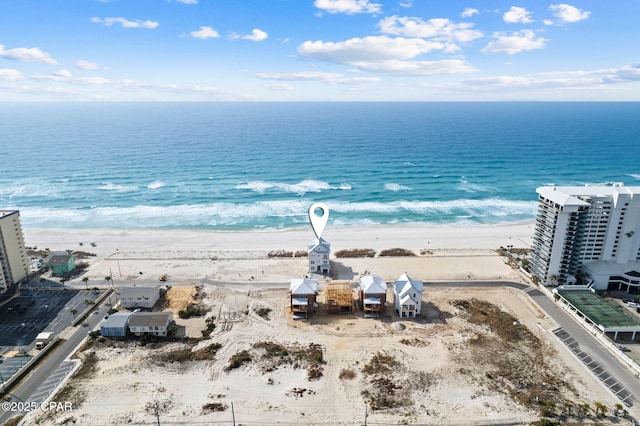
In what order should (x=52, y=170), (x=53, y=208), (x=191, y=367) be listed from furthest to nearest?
(x=52, y=170), (x=53, y=208), (x=191, y=367)

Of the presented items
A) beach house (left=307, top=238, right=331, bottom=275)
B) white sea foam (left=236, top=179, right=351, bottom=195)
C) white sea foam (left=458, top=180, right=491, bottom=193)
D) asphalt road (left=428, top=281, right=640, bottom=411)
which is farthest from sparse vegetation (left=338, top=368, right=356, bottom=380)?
white sea foam (left=458, top=180, right=491, bottom=193)

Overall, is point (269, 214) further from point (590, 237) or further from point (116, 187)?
point (590, 237)

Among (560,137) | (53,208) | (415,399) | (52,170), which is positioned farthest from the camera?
(560,137)

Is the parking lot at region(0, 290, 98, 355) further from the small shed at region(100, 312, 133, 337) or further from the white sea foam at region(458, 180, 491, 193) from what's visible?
the white sea foam at region(458, 180, 491, 193)

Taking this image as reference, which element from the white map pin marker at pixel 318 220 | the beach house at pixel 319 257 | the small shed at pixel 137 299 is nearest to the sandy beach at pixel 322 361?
the beach house at pixel 319 257

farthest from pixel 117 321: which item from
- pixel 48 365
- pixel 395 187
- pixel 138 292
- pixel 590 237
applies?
pixel 395 187

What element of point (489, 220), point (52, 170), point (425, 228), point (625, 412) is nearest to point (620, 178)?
point (489, 220)

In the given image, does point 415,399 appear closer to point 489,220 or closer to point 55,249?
point 489,220

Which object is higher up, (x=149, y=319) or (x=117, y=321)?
(x=149, y=319)
